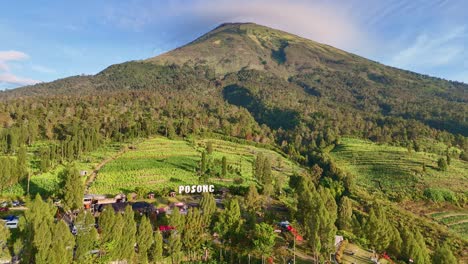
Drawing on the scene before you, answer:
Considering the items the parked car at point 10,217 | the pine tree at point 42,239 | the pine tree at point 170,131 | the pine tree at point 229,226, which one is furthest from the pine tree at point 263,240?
the pine tree at point 170,131

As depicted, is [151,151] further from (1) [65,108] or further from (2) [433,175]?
(2) [433,175]

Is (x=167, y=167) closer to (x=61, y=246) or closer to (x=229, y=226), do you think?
(x=229, y=226)

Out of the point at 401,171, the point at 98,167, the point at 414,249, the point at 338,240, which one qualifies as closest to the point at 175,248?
the point at 338,240

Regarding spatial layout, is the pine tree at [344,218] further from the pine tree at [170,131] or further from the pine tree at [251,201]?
the pine tree at [170,131]

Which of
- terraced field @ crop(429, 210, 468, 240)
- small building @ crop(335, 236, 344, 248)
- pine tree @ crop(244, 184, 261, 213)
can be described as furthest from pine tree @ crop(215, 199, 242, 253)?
terraced field @ crop(429, 210, 468, 240)

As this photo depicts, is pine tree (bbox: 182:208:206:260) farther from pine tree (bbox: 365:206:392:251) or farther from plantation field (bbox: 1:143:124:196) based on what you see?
plantation field (bbox: 1:143:124:196)

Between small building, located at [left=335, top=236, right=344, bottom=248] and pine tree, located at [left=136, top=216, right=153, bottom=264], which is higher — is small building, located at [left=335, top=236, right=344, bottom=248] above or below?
below
